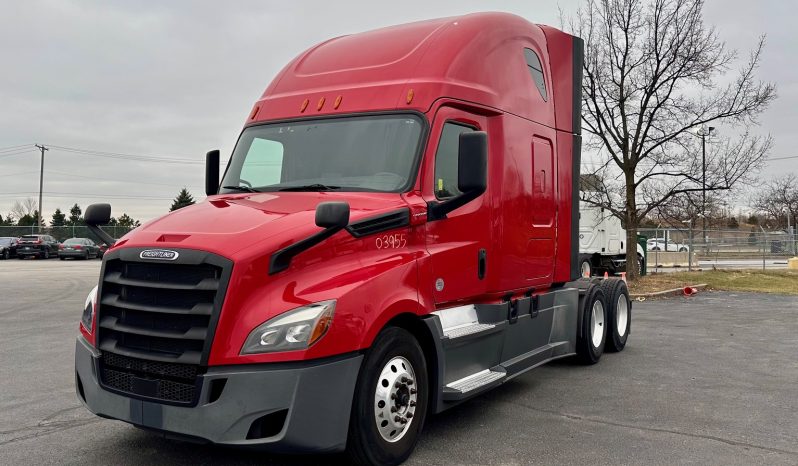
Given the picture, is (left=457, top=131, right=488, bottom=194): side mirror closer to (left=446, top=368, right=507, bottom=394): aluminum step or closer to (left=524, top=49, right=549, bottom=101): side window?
(left=446, top=368, right=507, bottom=394): aluminum step

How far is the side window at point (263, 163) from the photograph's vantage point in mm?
5414

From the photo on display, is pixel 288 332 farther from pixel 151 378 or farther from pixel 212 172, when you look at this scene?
pixel 212 172

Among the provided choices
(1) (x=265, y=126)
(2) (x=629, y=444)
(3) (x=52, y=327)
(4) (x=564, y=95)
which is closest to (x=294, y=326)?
(1) (x=265, y=126)

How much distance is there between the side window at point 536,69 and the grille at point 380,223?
2.83 metres

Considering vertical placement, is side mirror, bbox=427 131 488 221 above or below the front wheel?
above

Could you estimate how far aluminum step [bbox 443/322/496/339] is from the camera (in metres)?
5.08

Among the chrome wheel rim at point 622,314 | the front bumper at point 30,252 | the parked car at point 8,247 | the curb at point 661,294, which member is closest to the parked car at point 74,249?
the front bumper at point 30,252

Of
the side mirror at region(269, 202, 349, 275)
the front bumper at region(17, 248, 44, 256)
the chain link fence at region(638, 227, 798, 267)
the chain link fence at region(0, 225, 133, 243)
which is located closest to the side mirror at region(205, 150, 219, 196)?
the side mirror at region(269, 202, 349, 275)

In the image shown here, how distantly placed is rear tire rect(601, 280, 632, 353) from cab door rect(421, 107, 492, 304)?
384cm

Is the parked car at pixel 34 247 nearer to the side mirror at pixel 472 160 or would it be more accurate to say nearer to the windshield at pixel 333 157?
the windshield at pixel 333 157

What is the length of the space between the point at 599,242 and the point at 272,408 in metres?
19.9

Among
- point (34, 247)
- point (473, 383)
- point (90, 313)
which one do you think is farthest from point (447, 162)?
point (34, 247)

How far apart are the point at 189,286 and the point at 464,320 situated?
2354 mm

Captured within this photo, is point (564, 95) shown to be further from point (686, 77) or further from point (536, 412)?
point (686, 77)
